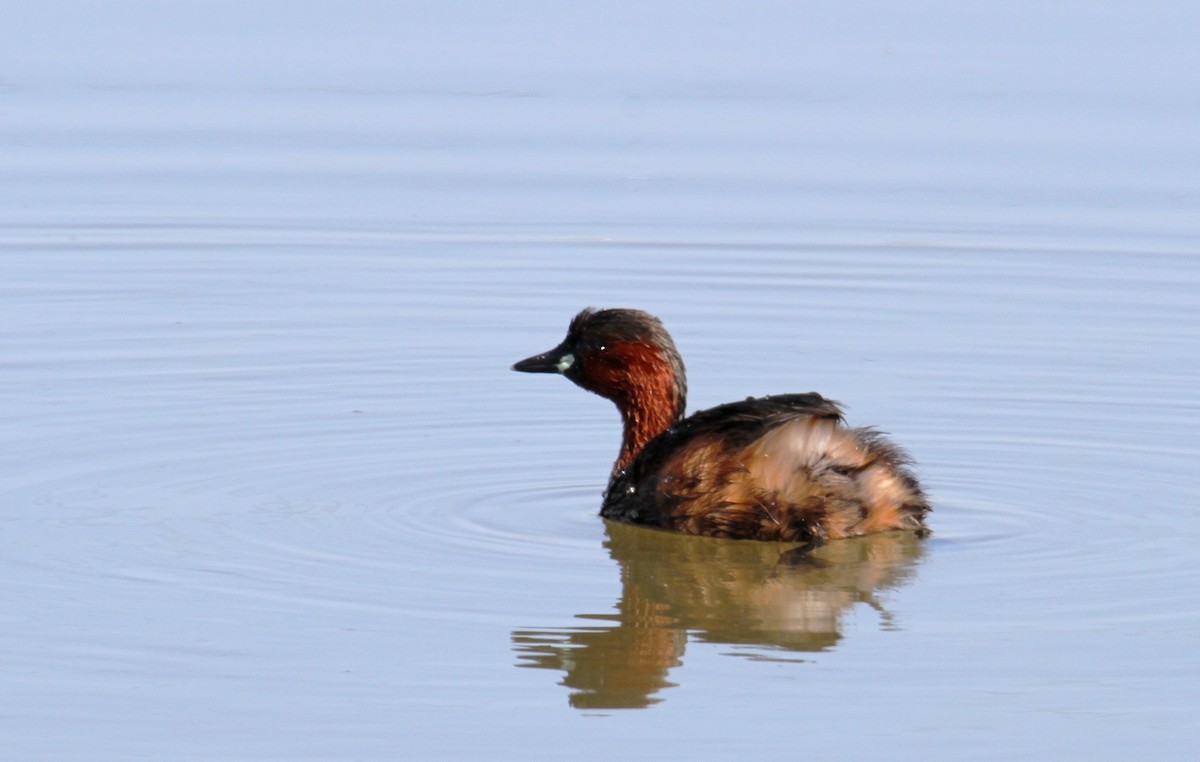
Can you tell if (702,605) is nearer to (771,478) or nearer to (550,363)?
(771,478)

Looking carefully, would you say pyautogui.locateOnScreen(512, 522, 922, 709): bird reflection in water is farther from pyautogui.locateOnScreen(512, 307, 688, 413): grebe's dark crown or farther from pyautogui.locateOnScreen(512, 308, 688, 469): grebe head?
pyautogui.locateOnScreen(512, 307, 688, 413): grebe's dark crown

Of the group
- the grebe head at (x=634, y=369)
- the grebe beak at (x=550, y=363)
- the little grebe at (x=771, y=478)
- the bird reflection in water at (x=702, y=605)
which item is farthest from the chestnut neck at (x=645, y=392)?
the bird reflection in water at (x=702, y=605)

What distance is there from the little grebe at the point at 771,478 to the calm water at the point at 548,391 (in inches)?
3.9

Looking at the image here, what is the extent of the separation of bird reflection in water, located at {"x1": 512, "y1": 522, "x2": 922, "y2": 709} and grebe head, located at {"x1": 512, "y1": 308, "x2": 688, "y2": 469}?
2.10 feet

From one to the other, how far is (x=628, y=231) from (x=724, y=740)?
718cm

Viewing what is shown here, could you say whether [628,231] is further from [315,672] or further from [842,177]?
[315,672]

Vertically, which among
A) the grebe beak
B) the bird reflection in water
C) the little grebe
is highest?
the grebe beak

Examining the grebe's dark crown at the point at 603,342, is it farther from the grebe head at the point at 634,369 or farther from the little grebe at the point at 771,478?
the little grebe at the point at 771,478

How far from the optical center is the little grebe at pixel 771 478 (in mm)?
7914

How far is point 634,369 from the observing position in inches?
344

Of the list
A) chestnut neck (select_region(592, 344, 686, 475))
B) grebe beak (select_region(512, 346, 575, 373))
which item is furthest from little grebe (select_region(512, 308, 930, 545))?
grebe beak (select_region(512, 346, 575, 373))

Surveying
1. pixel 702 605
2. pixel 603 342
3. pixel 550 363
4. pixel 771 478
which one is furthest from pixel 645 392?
pixel 702 605

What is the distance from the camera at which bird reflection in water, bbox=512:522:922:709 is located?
21.3 feet

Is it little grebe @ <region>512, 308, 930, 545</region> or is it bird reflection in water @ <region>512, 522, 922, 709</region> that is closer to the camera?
bird reflection in water @ <region>512, 522, 922, 709</region>
